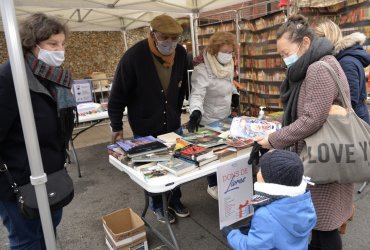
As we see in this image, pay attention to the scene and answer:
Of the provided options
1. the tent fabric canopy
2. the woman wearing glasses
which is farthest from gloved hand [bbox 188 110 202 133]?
the tent fabric canopy

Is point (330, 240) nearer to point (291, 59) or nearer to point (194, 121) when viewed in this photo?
point (291, 59)

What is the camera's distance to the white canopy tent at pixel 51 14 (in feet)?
3.46

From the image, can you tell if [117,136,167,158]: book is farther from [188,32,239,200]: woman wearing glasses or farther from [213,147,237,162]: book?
[188,32,239,200]: woman wearing glasses

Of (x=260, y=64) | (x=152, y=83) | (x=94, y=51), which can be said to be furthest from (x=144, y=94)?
(x=94, y=51)

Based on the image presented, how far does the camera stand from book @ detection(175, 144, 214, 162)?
1.71 metres

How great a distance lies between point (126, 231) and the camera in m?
2.10

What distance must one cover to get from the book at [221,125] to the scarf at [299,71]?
2.51 ft

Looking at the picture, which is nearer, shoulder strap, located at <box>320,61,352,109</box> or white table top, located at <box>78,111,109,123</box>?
shoulder strap, located at <box>320,61,352,109</box>

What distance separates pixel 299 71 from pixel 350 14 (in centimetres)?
236

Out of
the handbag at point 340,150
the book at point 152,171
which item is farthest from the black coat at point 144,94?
the handbag at point 340,150

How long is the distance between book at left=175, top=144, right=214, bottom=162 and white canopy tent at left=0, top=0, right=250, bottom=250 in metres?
0.81

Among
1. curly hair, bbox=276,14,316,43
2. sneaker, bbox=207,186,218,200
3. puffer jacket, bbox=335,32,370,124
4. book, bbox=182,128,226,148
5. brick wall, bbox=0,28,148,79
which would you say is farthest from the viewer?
brick wall, bbox=0,28,148,79

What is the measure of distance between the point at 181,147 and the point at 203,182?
1.59 m

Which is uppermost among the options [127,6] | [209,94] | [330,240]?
[127,6]
